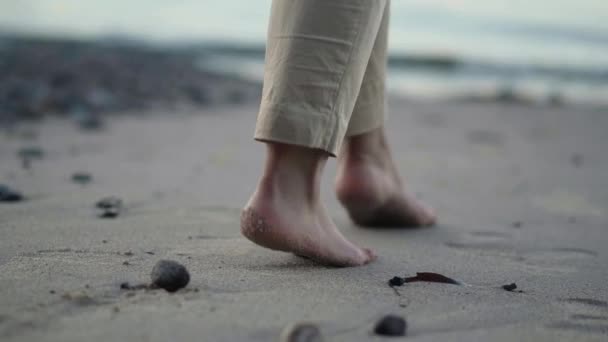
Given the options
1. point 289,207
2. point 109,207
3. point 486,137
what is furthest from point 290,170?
point 486,137

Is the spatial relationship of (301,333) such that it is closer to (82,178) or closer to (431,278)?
(431,278)

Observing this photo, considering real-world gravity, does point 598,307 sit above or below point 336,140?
below

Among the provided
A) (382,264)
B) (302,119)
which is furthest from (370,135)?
(302,119)

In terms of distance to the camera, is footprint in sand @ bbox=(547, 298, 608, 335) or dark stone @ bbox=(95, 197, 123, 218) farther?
dark stone @ bbox=(95, 197, 123, 218)

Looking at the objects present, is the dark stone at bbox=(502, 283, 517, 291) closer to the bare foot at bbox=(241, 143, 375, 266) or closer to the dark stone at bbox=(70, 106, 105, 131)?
the bare foot at bbox=(241, 143, 375, 266)

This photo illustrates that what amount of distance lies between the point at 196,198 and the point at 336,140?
3.84ft

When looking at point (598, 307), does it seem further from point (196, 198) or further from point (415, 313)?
point (196, 198)

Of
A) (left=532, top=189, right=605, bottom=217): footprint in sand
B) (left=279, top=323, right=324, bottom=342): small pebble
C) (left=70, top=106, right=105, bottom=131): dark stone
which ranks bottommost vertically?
(left=70, top=106, right=105, bottom=131): dark stone

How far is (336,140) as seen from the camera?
5.23 ft

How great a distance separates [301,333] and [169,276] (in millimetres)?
375

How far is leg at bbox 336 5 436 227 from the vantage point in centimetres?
208

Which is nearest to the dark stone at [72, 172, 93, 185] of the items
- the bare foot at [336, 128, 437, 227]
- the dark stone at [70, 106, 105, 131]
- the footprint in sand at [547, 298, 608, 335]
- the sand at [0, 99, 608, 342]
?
the sand at [0, 99, 608, 342]

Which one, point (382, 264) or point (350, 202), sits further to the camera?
point (350, 202)

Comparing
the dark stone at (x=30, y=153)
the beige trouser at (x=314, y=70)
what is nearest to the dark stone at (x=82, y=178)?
the dark stone at (x=30, y=153)
